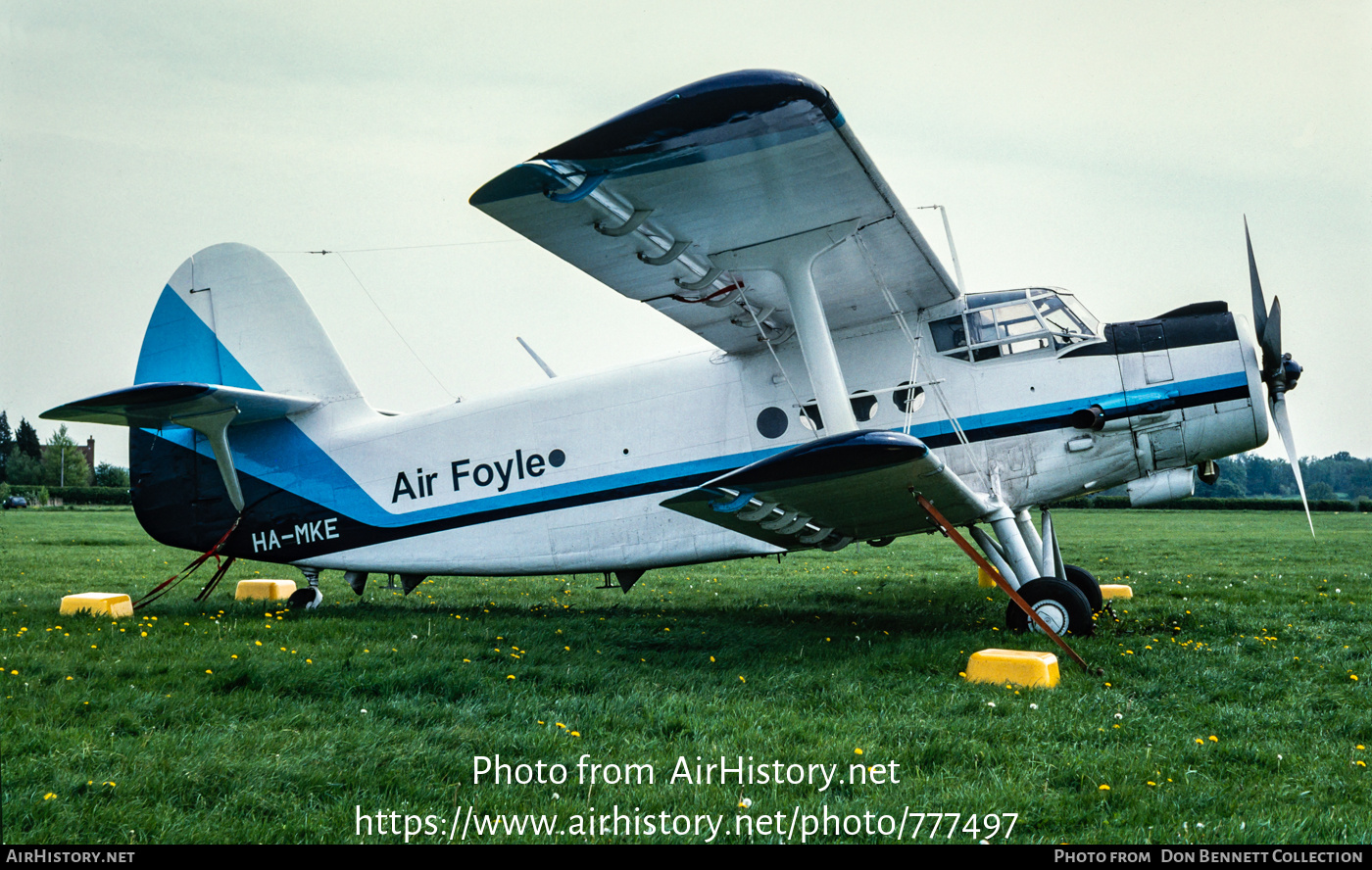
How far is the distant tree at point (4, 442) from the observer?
8700 cm

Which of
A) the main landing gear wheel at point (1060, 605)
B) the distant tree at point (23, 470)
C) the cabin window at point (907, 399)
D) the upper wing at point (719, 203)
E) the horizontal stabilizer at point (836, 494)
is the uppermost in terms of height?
the distant tree at point (23, 470)

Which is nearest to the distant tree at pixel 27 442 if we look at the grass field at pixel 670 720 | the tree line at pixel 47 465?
the tree line at pixel 47 465

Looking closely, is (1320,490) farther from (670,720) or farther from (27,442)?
(27,442)

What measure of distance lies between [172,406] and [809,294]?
5.67 m

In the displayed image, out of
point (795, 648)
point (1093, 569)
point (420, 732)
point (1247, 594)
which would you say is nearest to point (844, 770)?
point (420, 732)

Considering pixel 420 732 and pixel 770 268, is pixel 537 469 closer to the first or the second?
pixel 770 268

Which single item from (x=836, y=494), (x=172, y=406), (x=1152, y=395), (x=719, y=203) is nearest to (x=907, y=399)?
(x=836, y=494)

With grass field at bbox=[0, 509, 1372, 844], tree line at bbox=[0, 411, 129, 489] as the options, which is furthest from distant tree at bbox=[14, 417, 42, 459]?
grass field at bbox=[0, 509, 1372, 844]

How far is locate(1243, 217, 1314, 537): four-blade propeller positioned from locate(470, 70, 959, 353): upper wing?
2494 millimetres

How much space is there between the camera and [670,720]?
433cm

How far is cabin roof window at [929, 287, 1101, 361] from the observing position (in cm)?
697

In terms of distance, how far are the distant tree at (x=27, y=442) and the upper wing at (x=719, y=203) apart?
110 meters

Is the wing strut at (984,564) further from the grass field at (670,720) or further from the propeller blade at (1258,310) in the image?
the propeller blade at (1258,310)
